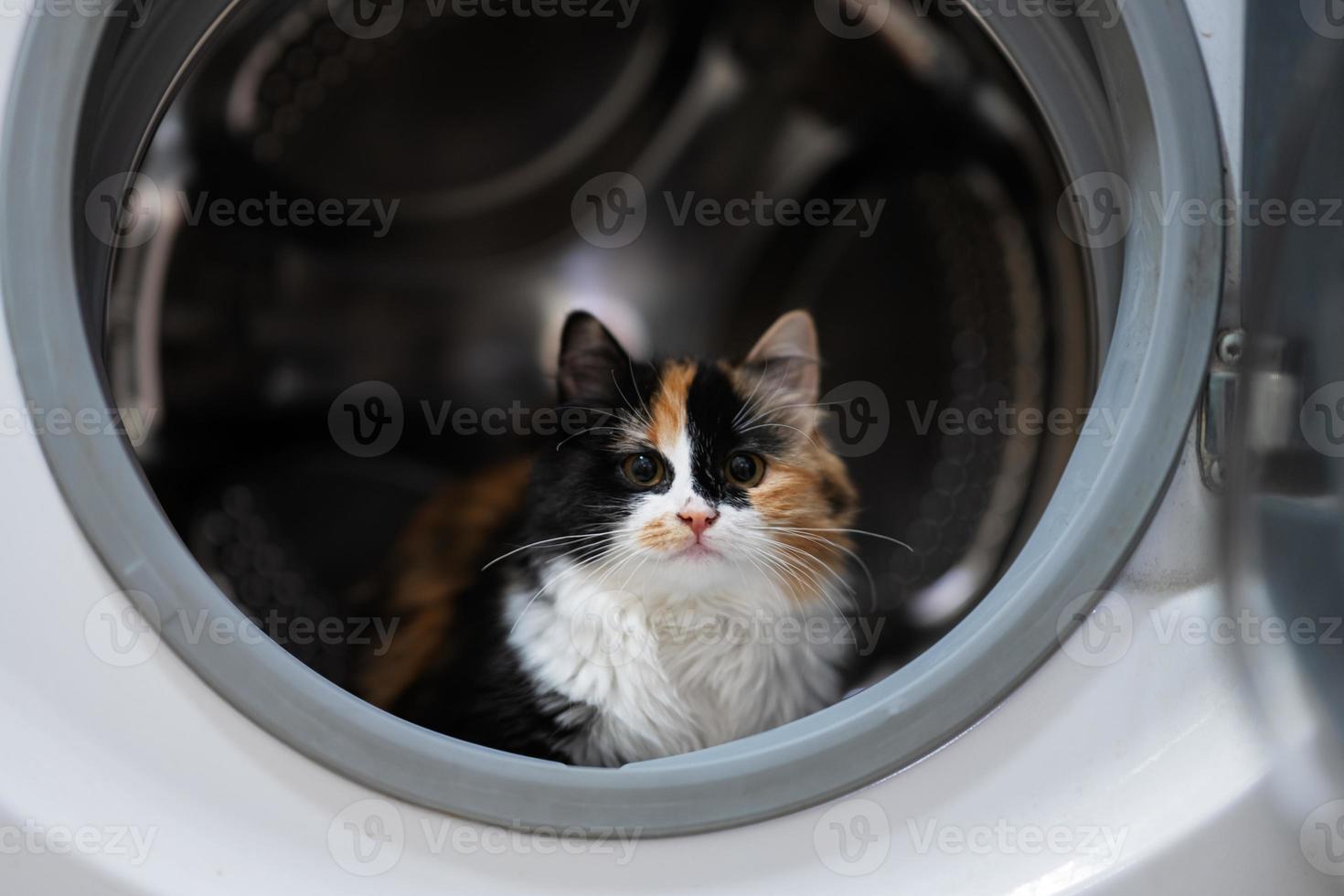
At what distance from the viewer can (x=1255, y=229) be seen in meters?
0.82

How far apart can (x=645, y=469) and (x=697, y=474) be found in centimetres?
5

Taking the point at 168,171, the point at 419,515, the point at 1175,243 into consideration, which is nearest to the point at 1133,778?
the point at 1175,243

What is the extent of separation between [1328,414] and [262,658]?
83 centimetres

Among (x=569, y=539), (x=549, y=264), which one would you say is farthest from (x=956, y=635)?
(x=549, y=264)

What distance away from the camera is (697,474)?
1.01m

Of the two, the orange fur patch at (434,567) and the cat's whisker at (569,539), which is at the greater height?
the orange fur patch at (434,567)

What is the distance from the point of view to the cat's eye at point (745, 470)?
1.04 metres

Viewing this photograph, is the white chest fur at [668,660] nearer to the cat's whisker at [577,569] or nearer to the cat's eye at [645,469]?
the cat's whisker at [577,569]

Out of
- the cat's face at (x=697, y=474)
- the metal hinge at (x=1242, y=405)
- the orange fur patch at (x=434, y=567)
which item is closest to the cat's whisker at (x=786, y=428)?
the cat's face at (x=697, y=474)

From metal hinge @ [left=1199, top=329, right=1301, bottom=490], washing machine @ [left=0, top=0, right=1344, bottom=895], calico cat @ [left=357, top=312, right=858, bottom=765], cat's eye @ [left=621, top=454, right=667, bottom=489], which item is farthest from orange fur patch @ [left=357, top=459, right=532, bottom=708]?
metal hinge @ [left=1199, top=329, right=1301, bottom=490]

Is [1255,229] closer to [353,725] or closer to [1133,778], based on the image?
[1133,778]

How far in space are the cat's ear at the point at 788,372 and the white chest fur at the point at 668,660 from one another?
201 mm

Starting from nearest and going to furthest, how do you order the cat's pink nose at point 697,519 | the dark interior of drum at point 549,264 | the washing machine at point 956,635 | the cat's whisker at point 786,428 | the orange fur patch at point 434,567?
the washing machine at point 956,635, the cat's pink nose at point 697,519, the cat's whisker at point 786,428, the orange fur patch at point 434,567, the dark interior of drum at point 549,264

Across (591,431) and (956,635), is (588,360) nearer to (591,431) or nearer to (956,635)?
(591,431)
